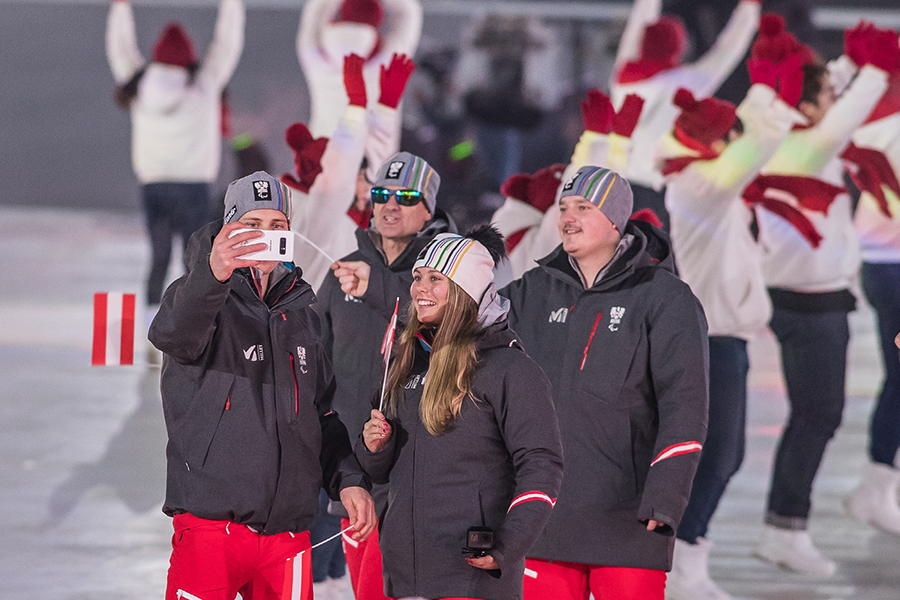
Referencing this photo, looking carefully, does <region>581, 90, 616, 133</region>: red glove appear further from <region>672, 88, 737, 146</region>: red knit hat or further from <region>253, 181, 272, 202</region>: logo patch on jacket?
<region>253, 181, 272, 202</region>: logo patch on jacket

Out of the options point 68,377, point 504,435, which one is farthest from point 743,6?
point 504,435

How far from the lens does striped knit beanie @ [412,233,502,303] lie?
2857 mm

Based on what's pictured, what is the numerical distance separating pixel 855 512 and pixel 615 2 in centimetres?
1106

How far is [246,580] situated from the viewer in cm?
300

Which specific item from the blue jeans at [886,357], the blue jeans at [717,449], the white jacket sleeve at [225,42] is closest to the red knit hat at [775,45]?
the blue jeans at [886,357]

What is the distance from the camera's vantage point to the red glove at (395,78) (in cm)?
453

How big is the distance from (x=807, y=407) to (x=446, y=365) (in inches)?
113

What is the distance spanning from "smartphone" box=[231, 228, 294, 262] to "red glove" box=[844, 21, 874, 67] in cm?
362

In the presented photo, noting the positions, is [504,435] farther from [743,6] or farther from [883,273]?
[743,6]

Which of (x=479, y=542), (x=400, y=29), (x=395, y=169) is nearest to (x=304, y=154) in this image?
(x=395, y=169)

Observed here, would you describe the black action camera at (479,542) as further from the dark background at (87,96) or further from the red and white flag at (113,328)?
the dark background at (87,96)

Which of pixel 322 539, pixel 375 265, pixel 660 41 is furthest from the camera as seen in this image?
pixel 660 41

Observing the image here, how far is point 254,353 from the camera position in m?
2.92

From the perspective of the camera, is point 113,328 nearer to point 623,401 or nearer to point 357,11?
point 623,401
